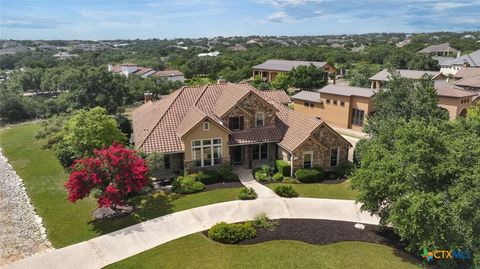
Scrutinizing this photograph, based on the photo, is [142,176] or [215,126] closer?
[142,176]

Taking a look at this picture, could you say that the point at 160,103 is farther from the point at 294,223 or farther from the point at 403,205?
the point at 403,205

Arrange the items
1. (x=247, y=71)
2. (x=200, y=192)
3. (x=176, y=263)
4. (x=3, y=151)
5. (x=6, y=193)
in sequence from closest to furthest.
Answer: (x=176, y=263) < (x=200, y=192) < (x=6, y=193) < (x=3, y=151) < (x=247, y=71)

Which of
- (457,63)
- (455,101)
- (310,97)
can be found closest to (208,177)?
(310,97)

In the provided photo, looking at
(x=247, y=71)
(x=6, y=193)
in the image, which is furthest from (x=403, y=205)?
(x=247, y=71)

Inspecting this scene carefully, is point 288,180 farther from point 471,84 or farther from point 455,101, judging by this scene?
point 471,84

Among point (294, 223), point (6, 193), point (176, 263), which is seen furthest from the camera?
point (6, 193)

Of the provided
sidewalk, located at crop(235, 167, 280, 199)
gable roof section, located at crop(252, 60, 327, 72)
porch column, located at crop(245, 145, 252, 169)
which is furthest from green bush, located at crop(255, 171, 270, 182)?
gable roof section, located at crop(252, 60, 327, 72)
